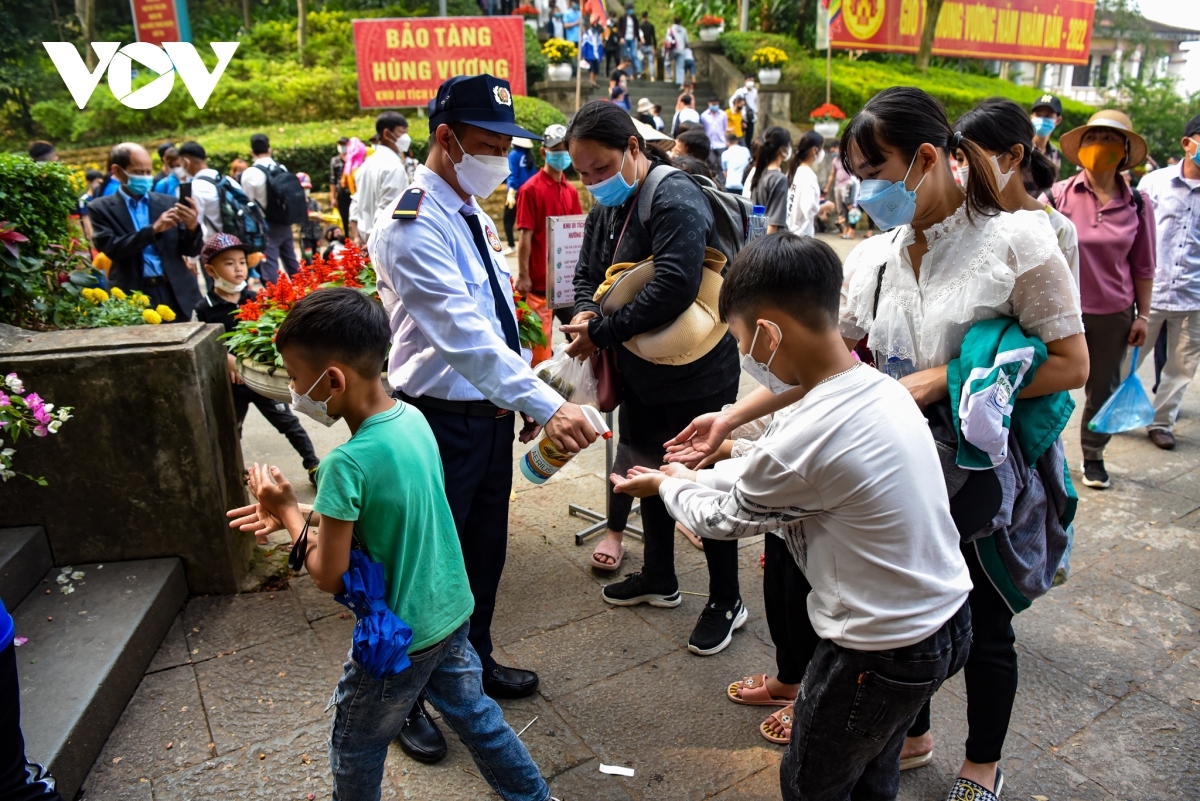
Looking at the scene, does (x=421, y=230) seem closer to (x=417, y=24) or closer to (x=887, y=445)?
(x=887, y=445)

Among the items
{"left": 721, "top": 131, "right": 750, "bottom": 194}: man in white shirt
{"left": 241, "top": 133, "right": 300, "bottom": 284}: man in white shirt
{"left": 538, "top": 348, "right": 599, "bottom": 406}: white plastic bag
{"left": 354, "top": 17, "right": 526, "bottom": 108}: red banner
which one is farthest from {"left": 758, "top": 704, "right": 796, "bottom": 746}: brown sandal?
{"left": 354, "top": 17, "right": 526, "bottom": 108}: red banner

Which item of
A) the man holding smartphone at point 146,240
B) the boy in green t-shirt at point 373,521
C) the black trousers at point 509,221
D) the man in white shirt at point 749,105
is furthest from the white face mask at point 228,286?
the man in white shirt at point 749,105

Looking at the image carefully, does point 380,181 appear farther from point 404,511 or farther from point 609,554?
point 404,511

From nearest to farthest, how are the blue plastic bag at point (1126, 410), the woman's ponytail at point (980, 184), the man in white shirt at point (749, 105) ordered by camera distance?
the woman's ponytail at point (980, 184) < the blue plastic bag at point (1126, 410) < the man in white shirt at point (749, 105)

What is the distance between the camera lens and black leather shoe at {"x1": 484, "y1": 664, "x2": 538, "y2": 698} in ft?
9.48

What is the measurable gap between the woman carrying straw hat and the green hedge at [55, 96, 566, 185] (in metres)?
12.4

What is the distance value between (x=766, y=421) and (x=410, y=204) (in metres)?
1.40

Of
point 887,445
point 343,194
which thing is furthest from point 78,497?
point 343,194

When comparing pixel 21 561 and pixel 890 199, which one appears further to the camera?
pixel 21 561

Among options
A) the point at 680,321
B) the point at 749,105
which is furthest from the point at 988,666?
the point at 749,105

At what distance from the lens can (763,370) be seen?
202cm

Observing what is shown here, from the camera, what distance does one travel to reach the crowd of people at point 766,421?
179cm

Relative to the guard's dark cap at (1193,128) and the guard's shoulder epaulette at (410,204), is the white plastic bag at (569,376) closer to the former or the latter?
the guard's shoulder epaulette at (410,204)

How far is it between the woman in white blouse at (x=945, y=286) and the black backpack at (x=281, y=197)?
24.9 feet
